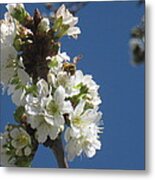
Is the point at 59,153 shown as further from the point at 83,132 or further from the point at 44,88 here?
the point at 44,88

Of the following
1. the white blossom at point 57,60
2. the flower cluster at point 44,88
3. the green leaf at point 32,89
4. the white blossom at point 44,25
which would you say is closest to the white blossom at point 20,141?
the flower cluster at point 44,88

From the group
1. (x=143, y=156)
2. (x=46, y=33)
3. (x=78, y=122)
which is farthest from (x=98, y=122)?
(x=46, y=33)

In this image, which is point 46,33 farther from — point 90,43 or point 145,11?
point 145,11

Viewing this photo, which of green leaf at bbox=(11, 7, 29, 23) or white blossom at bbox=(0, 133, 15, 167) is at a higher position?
green leaf at bbox=(11, 7, 29, 23)

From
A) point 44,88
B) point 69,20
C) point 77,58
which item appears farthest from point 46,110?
point 69,20

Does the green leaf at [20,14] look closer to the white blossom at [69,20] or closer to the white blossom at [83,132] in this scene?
the white blossom at [69,20]

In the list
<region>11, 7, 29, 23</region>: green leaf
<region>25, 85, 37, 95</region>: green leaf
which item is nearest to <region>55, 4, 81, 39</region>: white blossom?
<region>11, 7, 29, 23</region>: green leaf

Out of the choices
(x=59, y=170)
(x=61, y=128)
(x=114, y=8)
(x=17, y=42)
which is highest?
(x=114, y=8)

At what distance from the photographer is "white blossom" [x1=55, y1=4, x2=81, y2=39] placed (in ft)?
5.99

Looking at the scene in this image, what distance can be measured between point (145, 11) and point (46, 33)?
34 cm

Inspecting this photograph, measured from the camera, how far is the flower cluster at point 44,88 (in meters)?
1.80

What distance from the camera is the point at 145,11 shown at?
5.85ft

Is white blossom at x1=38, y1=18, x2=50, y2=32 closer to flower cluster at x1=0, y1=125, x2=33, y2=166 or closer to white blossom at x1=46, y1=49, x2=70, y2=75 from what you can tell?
white blossom at x1=46, y1=49, x2=70, y2=75

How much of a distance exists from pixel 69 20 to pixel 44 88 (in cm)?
24
